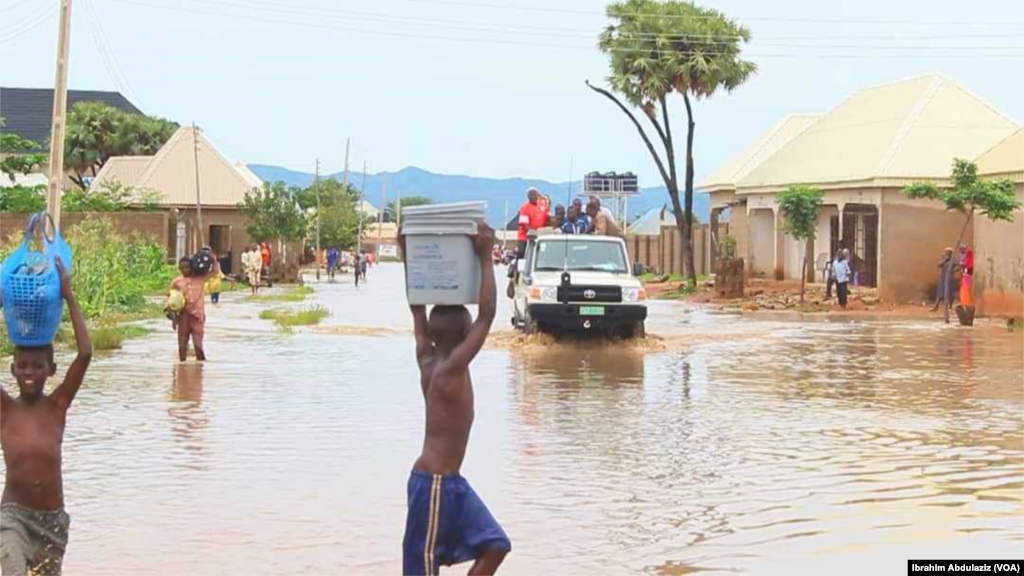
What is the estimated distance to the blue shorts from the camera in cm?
659

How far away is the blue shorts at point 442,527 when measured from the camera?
6594mm

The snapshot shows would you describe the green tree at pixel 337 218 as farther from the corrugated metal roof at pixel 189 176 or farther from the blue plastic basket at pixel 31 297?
the blue plastic basket at pixel 31 297

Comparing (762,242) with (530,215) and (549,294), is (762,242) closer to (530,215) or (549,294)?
(530,215)

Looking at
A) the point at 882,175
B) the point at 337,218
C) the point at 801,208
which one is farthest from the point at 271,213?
the point at 337,218

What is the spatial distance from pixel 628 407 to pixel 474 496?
9731 mm

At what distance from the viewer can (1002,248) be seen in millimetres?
34438

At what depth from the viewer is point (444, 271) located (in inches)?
277

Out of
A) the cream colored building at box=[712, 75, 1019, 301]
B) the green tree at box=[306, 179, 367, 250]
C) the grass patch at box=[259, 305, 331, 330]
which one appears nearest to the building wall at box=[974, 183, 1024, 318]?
the cream colored building at box=[712, 75, 1019, 301]

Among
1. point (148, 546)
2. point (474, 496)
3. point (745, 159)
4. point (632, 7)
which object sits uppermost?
point (632, 7)

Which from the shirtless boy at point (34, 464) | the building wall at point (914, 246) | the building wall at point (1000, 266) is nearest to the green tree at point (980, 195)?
the building wall at point (1000, 266)

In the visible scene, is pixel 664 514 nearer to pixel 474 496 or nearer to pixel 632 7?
pixel 474 496

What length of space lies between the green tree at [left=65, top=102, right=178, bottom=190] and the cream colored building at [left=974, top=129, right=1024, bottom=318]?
50.4 metres

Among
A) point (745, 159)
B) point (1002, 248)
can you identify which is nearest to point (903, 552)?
point (1002, 248)

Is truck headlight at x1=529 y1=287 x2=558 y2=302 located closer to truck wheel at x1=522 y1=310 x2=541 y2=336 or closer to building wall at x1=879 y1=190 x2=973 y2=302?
truck wheel at x1=522 y1=310 x2=541 y2=336
